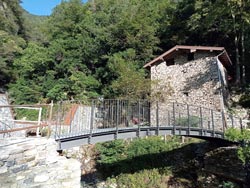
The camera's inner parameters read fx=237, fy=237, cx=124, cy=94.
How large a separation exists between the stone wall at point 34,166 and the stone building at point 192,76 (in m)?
9.72

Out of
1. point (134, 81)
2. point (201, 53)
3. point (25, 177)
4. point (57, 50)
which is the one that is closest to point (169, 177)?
point (134, 81)

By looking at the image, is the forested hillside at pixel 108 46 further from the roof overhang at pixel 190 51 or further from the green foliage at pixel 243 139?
the green foliage at pixel 243 139

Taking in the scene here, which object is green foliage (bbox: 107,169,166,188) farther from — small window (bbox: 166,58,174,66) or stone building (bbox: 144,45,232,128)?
small window (bbox: 166,58,174,66)

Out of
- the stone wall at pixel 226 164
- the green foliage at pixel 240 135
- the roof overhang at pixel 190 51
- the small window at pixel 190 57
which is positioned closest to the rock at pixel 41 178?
the green foliage at pixel 240 135

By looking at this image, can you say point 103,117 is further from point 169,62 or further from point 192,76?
point 169,62

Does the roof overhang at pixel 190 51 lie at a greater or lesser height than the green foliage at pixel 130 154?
greater

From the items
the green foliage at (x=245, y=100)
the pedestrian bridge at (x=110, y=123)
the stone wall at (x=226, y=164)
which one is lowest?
the stone wall at (x=226, y=164)

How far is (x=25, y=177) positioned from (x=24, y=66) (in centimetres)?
1764

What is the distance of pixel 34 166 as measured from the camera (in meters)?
4.70

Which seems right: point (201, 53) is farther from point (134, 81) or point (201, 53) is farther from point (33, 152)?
point (33, 152)

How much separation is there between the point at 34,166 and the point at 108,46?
631 inches

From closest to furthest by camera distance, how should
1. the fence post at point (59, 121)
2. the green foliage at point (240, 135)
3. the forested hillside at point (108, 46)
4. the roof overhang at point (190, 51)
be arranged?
the fence post at point (59, 121)
the green foliage at point (240, 135)
the roof overhang at point (190, 51)
the forested hillside at point (108, 46)

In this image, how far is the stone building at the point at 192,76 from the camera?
14.5 meters

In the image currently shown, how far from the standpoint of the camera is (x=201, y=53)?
15.4 m
